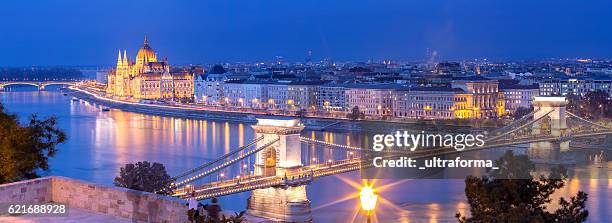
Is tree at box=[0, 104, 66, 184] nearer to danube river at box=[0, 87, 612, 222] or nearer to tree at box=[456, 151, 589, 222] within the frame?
tree at box=[456, 151, 589, 222]

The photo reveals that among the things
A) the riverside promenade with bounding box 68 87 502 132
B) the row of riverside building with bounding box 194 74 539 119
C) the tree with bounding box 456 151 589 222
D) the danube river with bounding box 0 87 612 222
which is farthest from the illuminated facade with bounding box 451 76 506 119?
the tree with bounding box 456 151 589 222

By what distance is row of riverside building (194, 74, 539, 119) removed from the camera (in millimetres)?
17172

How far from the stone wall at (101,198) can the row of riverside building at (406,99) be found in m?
15.1

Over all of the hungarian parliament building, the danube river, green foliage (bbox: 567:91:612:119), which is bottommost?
the danube river

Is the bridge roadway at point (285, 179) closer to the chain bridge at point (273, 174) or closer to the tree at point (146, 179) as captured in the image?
the chain bridge at point (273, 174)

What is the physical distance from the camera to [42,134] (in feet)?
10.8

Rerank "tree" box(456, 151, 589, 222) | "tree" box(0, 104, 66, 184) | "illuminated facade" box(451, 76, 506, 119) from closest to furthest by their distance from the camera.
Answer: "tree" box(0, 104, 66, 184) < "tree" box(456, 151, 589, 222) < "illuminated facade" box(451, 76, 506, 119)

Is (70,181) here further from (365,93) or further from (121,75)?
(121,75)

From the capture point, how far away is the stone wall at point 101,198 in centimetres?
171

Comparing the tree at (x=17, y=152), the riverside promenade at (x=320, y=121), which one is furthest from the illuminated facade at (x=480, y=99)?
the tree at (x=17, y=152)

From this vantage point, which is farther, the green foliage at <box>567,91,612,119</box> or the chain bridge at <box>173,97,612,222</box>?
the green foliage at <box>567,91,612,119</box>

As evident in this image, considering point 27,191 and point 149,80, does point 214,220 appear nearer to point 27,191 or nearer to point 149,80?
point 27,191

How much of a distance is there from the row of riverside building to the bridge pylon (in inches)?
390

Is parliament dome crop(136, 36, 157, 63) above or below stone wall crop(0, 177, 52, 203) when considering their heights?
above
